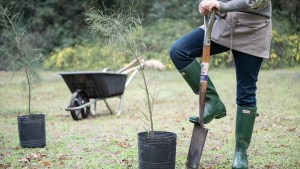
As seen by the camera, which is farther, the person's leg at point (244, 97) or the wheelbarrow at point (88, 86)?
the wheelbarrow at point (88, 86)

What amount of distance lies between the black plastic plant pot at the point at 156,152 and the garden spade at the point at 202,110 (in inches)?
8.9

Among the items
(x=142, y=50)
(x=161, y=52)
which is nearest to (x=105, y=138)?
(x=142, y=50)

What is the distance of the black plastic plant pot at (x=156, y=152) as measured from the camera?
9.42 ft

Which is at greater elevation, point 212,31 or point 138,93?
point 212,31

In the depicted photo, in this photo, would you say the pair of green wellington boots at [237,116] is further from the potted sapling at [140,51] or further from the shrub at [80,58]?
the shrub at [80,58]

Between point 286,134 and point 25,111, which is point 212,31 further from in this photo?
point 25,111

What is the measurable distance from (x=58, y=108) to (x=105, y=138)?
117 inches

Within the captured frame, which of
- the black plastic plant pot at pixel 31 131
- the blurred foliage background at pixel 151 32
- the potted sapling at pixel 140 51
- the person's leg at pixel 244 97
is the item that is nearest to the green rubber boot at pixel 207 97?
the person's leg at pixel 244 97

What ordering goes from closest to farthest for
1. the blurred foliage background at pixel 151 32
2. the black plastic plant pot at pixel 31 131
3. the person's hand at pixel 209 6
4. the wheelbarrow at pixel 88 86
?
the person's hand at pixel 209 6, the black plastic plant pot at pixel 31 131, the wheelbarrow at pixel 88 86, the blurred foliage background at pixel 151 32

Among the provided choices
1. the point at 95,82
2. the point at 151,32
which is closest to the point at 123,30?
the point at 95,82

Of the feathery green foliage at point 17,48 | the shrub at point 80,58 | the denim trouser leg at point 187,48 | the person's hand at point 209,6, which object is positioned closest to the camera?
the person's hand at point 209,6

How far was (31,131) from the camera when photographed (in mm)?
4270

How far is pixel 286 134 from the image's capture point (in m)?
4.69

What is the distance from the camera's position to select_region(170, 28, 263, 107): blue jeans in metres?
3.03
